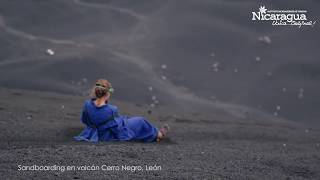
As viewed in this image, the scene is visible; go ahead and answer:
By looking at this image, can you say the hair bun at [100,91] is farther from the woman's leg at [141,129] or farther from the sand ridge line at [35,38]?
the sand ridge line at [35,38]

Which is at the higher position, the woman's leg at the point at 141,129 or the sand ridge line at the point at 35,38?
the sand ridge line at the point at 35,38

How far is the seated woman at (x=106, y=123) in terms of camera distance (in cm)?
861

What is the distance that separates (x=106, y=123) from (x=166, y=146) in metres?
0.88

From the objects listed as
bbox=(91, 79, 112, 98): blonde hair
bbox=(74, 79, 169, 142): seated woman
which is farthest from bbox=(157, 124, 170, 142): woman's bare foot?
bbox=(91, 79, 112, 98): blonde hair

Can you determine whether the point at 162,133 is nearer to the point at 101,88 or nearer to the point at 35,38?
the point at 101,88

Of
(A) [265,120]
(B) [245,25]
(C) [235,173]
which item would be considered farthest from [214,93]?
(C) [235,173]

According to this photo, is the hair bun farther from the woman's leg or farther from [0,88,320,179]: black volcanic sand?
[0,88,320,179]: black volcanic sand

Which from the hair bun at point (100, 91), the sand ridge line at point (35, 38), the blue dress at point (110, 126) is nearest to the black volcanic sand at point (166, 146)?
the blue dress at point (110, 126)

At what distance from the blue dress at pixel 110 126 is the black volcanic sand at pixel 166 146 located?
0.22 metres

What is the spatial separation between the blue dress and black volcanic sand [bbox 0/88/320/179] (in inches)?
8.7

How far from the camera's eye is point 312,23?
49.7ft

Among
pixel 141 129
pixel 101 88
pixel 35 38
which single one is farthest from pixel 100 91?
pixel 35 38

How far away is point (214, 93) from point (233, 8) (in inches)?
149

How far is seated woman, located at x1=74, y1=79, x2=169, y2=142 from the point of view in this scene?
28.2 feet
